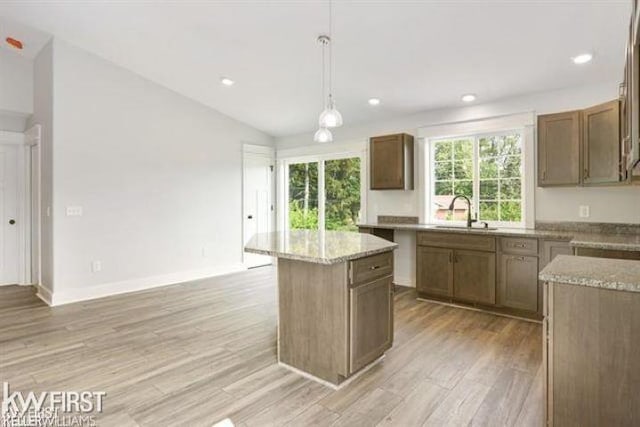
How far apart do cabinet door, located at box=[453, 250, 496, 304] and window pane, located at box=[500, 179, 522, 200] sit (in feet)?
3.02

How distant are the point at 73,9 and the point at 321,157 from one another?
12.3ft

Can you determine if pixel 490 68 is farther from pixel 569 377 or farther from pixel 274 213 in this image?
pixel 274 213

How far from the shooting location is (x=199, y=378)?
2.46 m

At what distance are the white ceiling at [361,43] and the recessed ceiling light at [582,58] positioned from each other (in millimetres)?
52

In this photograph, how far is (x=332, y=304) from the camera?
2.34 m

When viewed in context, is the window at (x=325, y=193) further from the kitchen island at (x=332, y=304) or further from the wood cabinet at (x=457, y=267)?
the kitchen island at (x=332, y=304)

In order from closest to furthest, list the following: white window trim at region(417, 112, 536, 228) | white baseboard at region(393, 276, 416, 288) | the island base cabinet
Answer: the island base cabinet, white window trim at region(417, 112, 536, 228), white baseboard at region(393, 276, 416, 288)

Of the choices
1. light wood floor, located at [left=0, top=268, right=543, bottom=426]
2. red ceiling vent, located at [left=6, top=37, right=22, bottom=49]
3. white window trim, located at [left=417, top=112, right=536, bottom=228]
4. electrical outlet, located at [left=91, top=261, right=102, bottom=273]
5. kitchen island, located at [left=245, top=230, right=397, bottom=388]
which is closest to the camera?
light wood floor, located at [left=0, top=268, right=543, bottom=426]

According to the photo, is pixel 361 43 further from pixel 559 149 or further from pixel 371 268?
pixel 559 149

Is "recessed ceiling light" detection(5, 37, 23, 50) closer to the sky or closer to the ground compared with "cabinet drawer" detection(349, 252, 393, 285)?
closer to the sky

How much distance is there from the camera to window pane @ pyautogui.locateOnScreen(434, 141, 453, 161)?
4707 mm

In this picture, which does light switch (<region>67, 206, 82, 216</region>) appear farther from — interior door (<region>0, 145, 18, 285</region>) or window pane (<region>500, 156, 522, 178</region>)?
window pane (<region>500, 156, 522, 178</region>)

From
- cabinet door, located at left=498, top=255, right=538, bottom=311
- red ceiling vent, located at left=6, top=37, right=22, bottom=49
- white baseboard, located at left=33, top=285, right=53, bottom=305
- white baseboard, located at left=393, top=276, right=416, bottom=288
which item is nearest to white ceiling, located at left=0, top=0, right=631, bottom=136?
red ceiling vent, located at left=6, top=37, right=22, bottom=49

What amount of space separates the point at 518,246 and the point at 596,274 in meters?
2.15
